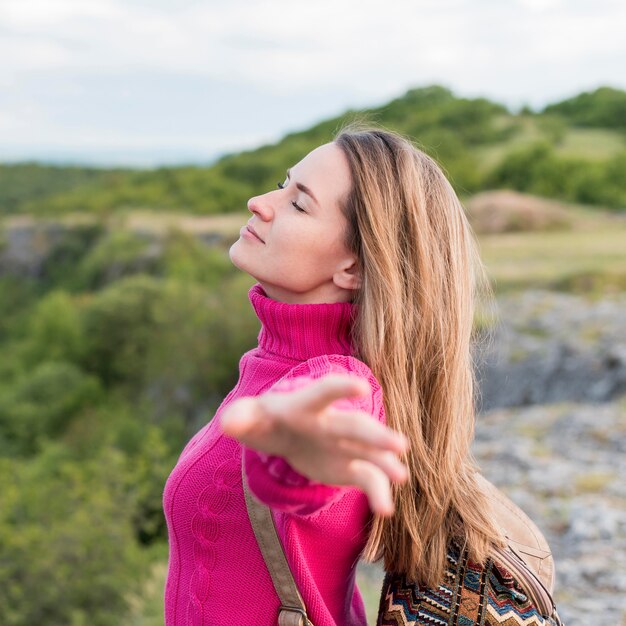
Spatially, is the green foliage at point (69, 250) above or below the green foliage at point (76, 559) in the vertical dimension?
below

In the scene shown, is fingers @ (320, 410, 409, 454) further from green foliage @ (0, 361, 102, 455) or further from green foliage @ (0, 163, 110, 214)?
green foliage @ (0, 163, 110, 214)

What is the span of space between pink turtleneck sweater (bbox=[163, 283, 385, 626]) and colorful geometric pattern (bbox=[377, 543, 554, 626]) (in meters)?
0.18

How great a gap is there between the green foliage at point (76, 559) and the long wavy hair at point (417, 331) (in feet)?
26.1

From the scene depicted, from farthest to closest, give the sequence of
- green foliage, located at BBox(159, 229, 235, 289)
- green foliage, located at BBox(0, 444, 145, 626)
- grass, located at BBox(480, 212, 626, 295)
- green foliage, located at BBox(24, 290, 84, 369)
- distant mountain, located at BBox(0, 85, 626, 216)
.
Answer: green foliage, located at BBox(24, 290, 84, 369)
green foliage, located at BBox(159, 229, 235, 289)
distant mountain, located at BBox(0, 85, 626, 216)
grass, located at BBox(480, 212, 626, 295)
green foliage, located at BBox(0, 444, 145, 626)

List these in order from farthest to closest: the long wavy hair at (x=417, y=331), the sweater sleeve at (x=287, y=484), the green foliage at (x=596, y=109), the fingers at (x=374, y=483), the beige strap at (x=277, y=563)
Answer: the green foliage at (x=596, y=109)
the long wavy hair at (x=417, y=331)
the beige strap at (x=277, y=563)
the sweater sleeve at (x=287, y=484)
the fingers at (x=374, y=483)

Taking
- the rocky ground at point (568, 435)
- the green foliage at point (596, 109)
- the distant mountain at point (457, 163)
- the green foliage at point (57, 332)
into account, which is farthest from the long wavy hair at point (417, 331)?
the green foliage at point (596, 109)

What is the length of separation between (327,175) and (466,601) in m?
Answer: 1.12

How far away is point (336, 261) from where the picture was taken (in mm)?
2119

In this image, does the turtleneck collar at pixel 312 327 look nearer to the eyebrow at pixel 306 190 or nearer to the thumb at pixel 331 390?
the eyebrow at pixel 306 190

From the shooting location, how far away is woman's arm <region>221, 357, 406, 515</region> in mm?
1270

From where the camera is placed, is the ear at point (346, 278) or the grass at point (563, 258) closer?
the ear at point (346, 278)

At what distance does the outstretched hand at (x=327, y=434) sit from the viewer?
4.14 feet

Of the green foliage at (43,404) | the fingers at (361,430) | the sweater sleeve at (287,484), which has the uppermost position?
the fingers at (361,430)

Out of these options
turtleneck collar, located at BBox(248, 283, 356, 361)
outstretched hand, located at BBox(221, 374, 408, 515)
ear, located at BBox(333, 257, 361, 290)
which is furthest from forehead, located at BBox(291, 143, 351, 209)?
outstretched hand, located at BBox(221, 374, 408, 515)
